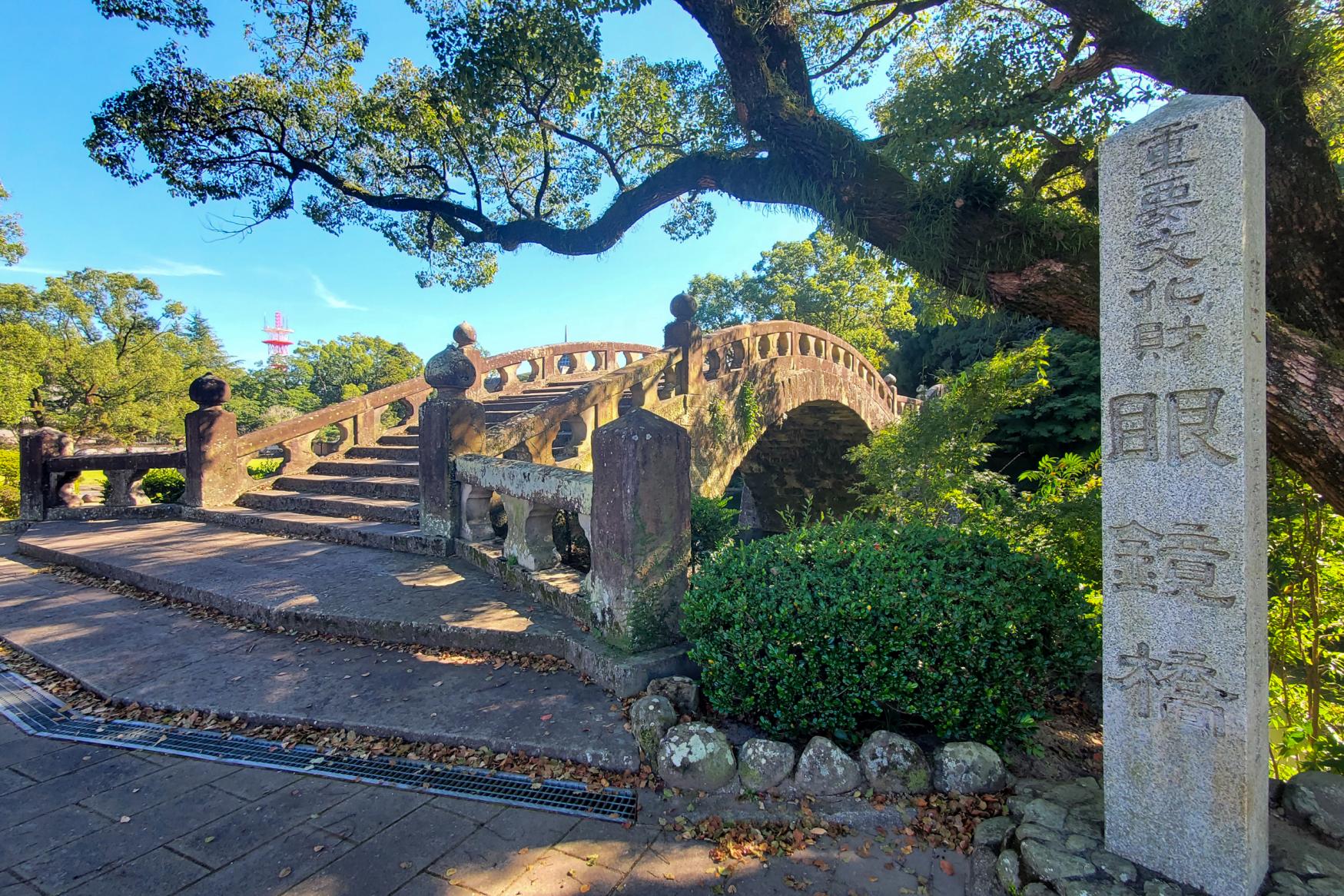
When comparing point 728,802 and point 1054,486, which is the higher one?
point 1054,486

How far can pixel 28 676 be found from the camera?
3.81 meters

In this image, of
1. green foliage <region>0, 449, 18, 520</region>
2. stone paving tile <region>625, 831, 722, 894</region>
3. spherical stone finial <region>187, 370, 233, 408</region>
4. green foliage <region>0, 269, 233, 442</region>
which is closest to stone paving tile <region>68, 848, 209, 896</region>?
stone paving tile <region>625, 831, 722, 894</region>

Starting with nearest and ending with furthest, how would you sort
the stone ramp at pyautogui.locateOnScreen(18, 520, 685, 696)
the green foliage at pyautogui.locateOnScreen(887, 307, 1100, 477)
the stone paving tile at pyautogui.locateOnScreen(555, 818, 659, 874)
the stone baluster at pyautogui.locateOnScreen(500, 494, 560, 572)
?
the stone paving tile at pyautogui.locateOnScreen(555, 818, 659, 874)
the stone ramp at pyautogui.locateOnScreen(18, 520, 685, 696)
the stone baluster at pyautogui.locateOnScreen(500, 494, 560, 572)
the green foliage at pyautogui.locateOnScreen(887, 307, 1100, 477)

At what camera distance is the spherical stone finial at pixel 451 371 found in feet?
20.3

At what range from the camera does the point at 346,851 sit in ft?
7.23

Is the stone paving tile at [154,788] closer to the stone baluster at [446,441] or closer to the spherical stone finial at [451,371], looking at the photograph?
the stone baluster at [446,441]

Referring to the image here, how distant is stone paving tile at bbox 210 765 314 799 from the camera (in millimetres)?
2574

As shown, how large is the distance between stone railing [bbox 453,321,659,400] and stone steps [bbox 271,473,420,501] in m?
2.30

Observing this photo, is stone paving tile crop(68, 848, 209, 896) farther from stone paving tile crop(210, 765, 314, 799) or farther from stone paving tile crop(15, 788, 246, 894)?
stone paving tile crop(210, 765, 314, 799)

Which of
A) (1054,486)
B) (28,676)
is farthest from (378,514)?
(1054,486)

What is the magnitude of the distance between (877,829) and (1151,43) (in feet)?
17.9

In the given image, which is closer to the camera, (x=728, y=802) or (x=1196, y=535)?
(x=1196, y=535)

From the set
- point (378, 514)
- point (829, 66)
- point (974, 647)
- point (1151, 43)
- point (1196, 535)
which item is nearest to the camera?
point (1196, 535)

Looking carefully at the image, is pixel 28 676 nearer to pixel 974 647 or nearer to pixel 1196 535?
pixel 974 647
